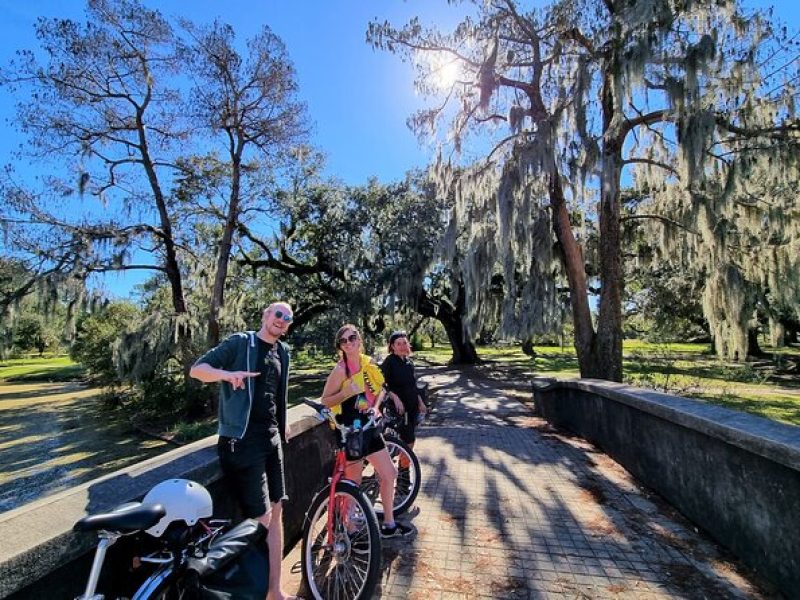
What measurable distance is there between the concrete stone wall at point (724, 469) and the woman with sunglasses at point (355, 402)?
2184 millimetres

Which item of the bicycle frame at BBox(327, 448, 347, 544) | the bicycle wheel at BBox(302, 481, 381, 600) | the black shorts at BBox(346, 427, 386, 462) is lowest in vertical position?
the bicycle wheel at BBox(302, 481, 381, 600)

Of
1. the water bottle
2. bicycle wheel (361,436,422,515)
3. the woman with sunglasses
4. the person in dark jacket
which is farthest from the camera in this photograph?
bicycle wheel (361,436,422,515)

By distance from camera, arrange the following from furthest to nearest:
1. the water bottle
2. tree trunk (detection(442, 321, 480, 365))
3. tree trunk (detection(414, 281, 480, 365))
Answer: tree trunk (detection(442, 321, 480, 365)) → tree trunk (detection(414, 281, 480, 365)) → the water bottle

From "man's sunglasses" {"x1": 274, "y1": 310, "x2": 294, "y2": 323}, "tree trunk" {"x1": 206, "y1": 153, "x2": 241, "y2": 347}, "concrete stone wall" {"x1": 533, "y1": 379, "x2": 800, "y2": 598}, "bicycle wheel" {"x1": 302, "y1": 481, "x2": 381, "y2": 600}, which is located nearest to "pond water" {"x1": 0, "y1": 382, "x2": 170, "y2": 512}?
"tree trunk" {"x1": 206, "y1": 153, "x2": 241, "y2": 347}

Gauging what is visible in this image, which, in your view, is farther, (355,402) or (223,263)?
(223,263)

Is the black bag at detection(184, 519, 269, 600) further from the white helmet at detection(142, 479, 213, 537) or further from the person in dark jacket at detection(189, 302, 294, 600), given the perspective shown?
the person in dark jacket at detection(189, 302, 294, 600)

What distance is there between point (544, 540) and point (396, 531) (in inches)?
41.2

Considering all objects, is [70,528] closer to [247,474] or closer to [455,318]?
[247,474]

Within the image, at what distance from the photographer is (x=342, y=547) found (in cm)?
267

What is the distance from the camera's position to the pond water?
8.73 meters

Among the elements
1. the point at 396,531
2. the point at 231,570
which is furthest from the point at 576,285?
the point at 231,570

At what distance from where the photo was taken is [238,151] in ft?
45.7

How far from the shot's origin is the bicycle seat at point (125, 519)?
4.87 ft

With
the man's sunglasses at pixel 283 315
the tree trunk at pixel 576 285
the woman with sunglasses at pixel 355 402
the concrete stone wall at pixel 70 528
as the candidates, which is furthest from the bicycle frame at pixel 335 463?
the tree trunk at pixel 576 285
